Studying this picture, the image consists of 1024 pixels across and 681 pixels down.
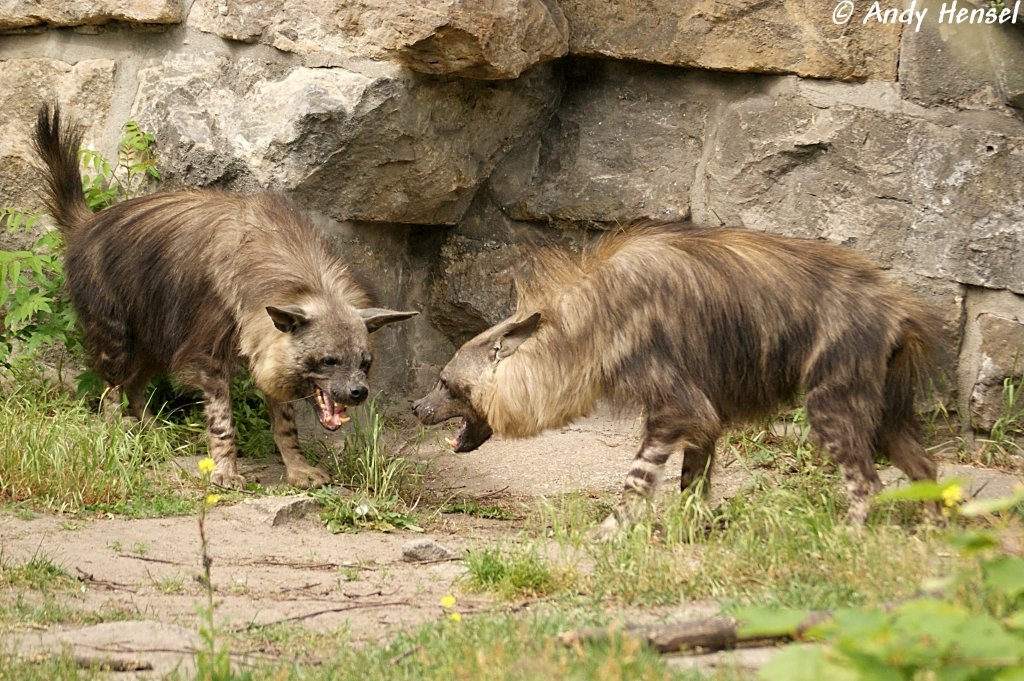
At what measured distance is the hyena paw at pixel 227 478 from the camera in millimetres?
6117

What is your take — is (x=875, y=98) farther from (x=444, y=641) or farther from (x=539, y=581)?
(x=444, y=641)

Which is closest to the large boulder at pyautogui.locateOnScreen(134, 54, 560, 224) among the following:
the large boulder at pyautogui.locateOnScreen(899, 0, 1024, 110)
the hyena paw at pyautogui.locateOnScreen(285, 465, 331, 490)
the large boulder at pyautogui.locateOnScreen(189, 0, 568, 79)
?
the large boulder at pyautogui.locateOnScreen(189, 0, 568, 79)

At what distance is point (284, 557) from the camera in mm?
5109

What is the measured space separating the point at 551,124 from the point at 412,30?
1.17 meters

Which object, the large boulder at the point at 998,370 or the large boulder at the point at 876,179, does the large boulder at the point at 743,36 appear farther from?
the large boulder at the point at 998,370

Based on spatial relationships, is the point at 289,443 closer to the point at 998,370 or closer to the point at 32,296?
the point at 32,296

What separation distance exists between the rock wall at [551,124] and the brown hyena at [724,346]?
83cm

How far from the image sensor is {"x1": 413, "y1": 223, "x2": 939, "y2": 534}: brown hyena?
5.22 m

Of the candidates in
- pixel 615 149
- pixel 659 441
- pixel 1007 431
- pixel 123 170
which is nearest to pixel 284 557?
pixel 659 441

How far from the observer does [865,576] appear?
395 cm

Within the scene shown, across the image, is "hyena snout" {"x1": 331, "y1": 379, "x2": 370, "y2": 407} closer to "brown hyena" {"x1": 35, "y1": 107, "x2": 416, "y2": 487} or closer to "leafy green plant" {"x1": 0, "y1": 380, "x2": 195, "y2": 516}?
"brown hyena" {"x1": 35, "y1": 107, "x2": 416, "y2": 487}

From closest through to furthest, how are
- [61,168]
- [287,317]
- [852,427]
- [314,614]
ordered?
[314,614], [852,427], [287,317], [61,168]

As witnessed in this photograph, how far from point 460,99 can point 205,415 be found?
197 centimetres

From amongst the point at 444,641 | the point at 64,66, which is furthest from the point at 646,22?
the point at 444,641
